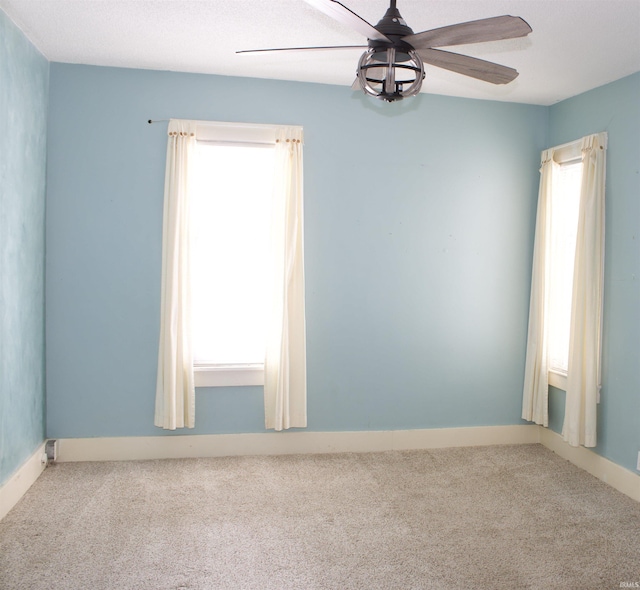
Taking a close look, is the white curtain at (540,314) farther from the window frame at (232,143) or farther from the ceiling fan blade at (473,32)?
the ceiling fan blade at (473,32)

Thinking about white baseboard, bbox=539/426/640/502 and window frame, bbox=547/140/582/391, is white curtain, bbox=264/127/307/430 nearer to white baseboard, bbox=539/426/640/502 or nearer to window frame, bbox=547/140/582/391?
window frame, bbox=547/140/582/391

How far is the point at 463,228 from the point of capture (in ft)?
13.9

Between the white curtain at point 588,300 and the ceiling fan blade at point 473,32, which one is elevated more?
the ceiling fan blade at point 473,32

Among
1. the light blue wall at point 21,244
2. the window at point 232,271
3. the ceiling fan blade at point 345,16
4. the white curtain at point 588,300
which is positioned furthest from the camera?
the window at point 232,271

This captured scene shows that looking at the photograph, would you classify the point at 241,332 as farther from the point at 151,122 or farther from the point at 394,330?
the point at 151,122

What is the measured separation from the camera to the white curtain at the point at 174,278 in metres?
3.71

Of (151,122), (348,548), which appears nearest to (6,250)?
(151,122)

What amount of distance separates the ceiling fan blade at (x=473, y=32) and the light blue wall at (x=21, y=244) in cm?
221

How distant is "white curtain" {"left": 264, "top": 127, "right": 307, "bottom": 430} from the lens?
3.84 metres

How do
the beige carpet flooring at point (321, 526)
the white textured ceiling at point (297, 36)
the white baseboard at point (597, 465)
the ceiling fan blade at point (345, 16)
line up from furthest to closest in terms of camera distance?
the white baseboard at point (597, 465) → the white textured ceiling at point (297, 36) → the beige carpet flooring at point (321, 526) → the ceiling fan blade at point (345, 16)

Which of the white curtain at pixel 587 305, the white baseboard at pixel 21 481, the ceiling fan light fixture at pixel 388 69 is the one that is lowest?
the white baseboard at pixel 21 481

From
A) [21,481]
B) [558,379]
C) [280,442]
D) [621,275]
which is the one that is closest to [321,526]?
[280,442]

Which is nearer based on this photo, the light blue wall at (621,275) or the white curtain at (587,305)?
the light blue wall at (621,275)

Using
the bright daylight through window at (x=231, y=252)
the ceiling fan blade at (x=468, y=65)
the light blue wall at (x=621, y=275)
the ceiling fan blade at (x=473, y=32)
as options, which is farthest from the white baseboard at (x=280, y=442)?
the ceiling fan blade at (x=473, y=32)
